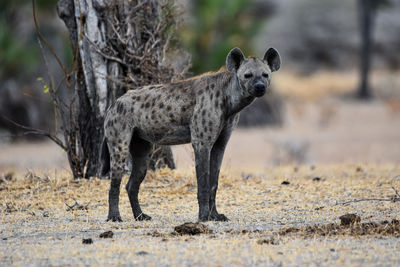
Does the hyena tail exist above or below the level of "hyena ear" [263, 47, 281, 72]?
below

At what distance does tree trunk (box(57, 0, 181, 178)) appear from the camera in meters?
8.05

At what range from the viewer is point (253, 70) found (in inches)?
229

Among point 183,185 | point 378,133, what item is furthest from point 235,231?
point 378,133

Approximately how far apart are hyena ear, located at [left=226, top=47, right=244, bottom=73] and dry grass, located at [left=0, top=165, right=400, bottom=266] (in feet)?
4.52

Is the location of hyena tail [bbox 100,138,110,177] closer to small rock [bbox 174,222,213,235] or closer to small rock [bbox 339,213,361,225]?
small rock [bbox 174,222,213,235]

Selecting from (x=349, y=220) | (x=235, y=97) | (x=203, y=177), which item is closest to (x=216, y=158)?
(x=203, y=177)

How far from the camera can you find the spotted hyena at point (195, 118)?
5.90 m

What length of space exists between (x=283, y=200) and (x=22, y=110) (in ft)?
40.7

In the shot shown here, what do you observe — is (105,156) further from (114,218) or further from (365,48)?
(365,48)

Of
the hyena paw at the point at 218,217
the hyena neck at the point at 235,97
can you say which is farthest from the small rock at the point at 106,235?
the hyena neck at the point at 235,97

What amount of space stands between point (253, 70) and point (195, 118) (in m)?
0.67

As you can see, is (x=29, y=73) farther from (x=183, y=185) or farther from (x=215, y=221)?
(x=215, y=221)

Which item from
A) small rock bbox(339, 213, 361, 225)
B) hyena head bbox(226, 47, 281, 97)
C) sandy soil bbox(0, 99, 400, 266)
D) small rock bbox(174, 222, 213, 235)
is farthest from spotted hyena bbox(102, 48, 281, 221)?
small rock bbox(339, 213, 361, 225)

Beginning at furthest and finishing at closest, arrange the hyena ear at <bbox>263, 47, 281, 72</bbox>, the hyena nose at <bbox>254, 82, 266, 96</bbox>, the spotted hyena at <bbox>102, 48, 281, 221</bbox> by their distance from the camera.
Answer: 1. the hyena ear at <bbox>263, 47, 281, 72</bbox>
2. the spotted hyena at <bbox>102, 48, 281, 221</bbox>
3. the hyena nose at <bbox>254, 82, 266, 96</bbox>
